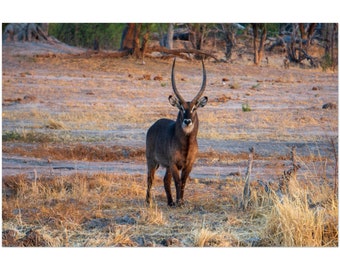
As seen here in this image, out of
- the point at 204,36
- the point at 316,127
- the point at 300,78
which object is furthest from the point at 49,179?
the point at 204,36

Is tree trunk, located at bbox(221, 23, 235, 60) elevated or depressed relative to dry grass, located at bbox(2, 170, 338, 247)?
elevated

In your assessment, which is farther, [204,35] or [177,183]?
[204,35]

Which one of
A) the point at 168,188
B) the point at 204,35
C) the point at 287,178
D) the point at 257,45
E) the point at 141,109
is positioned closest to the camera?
the point at 287,178

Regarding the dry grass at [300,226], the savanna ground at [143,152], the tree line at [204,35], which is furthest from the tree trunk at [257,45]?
the dry grass at [300,226]

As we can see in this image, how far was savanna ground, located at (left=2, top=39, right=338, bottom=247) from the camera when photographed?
28.3 feet

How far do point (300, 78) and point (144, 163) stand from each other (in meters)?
13.2

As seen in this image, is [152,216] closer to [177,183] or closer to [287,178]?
[177,183]

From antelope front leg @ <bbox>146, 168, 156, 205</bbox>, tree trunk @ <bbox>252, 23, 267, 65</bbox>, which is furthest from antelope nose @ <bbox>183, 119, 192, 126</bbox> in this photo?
tree trunk @ <bbox>252, 23, 267, 65</bbox>

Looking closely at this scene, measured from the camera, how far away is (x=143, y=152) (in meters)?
14.7

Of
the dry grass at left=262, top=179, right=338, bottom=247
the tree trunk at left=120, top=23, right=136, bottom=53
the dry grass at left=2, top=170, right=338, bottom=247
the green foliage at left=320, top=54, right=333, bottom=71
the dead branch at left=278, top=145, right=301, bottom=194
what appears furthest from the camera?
the tree trunk at left=120, top=23, right=136, bottom=53

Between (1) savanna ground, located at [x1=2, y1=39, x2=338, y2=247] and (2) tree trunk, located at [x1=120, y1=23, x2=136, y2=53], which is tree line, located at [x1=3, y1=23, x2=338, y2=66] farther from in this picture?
(1) savanna ground, located at [x1=2, y1=39, x2=338, y2=247]

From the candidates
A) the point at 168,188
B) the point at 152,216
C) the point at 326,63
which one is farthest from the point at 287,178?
the point at 326,63

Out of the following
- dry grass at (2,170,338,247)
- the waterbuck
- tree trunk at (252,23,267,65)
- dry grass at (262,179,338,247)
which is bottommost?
dry grass at (2,170,338,247)
